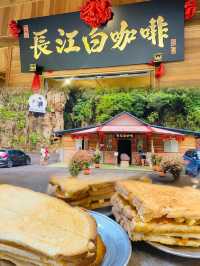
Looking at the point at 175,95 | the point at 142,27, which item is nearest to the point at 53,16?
the point at 142,27

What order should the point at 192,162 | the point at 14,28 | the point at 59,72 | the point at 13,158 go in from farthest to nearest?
1. the point at 14,28
2. the point at 59,72
3. the point at 13,158
4. the point at 192,162

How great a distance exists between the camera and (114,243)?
834mm

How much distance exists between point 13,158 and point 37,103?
1.71ft

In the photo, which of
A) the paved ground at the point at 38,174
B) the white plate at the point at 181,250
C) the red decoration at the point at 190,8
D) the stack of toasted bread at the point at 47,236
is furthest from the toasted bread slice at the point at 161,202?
the red decoration at the point at 190,8

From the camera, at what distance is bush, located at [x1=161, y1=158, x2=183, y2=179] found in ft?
5.34

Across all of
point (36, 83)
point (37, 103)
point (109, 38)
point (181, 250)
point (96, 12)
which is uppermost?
point (96, 12)

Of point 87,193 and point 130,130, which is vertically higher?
point 130,130

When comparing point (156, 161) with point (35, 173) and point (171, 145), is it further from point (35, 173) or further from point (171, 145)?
point (35, 173)

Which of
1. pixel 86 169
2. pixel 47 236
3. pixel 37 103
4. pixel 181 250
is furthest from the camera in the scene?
pixel 37 103

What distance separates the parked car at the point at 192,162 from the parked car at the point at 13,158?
4.06 ft

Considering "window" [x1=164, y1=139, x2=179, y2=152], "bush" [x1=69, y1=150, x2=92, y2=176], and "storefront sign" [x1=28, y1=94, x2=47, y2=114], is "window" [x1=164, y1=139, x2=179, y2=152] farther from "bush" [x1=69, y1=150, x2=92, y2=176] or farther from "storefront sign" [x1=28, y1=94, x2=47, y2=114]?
"storefront sign" [x1=28, y1=94, x2=47, y2=114]

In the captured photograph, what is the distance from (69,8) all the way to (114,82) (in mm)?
1032

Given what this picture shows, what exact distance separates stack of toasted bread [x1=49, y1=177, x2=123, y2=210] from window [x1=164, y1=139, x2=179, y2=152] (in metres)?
0.52

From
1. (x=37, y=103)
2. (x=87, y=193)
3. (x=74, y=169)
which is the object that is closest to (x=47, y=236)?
(x=87, y=193)
